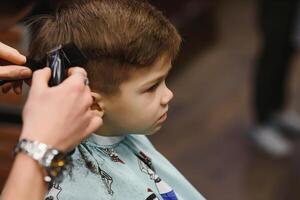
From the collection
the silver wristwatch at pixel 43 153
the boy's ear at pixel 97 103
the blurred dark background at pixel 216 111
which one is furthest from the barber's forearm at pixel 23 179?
the blurred dark background at pixel 216 111

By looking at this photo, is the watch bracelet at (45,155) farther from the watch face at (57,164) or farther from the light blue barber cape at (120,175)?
the light blue barber cape at (120,175)

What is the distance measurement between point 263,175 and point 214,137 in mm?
360

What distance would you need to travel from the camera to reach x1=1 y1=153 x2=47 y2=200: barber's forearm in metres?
0.77

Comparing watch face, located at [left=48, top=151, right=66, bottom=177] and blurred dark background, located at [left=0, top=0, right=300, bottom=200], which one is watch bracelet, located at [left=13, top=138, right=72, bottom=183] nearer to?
watch face, located at [left=48, top=151, right=66, bottom=177]

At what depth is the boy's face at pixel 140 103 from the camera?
3.34 feet

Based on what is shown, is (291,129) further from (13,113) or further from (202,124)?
(13,113)

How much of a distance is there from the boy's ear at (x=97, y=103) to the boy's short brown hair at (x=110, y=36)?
1 cm

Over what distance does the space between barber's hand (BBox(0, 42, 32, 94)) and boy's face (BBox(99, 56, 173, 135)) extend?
6.0 inches

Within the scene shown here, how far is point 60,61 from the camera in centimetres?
89

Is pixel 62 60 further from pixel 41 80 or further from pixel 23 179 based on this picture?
pixel 23 179

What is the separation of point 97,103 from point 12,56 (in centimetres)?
17

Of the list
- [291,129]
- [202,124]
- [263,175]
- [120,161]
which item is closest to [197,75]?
[202,124]

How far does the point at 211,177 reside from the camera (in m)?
2.58

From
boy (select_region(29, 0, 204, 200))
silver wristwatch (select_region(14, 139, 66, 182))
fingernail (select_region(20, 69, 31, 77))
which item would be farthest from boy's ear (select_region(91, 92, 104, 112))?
silver wristwatch (select_region(14, 139, 66, 182))
